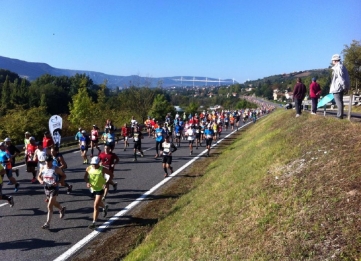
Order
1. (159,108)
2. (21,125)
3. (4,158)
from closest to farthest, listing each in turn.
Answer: (4,158), (21,125), (159,108)

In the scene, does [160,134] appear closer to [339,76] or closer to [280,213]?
[339,76]

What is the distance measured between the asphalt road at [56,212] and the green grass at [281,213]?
180cm

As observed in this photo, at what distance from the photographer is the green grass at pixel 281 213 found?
4480 mm

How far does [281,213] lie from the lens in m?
5.49

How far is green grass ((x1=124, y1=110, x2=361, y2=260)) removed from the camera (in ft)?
14.7

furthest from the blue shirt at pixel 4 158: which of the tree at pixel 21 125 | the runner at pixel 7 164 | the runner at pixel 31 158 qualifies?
the tree at pixel 21 125

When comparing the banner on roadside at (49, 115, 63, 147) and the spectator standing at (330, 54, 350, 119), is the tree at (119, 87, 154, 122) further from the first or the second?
the spectator standing at (330, 54, 350, 119)

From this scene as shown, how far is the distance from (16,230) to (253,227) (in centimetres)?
570

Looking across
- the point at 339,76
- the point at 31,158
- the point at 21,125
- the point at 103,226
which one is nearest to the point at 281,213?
the point at 103,226

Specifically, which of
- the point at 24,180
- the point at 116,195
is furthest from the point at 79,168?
the point at 116,195

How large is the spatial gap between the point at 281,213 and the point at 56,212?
6.39m

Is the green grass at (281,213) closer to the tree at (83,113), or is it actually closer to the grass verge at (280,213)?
the grass verge at (280,213)

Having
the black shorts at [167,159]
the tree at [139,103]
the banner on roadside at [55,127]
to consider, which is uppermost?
the tree at [139,103]

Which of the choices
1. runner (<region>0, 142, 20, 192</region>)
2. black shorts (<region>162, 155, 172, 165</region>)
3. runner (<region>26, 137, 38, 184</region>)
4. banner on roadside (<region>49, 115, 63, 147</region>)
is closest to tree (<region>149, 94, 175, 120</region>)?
banner on roadside (<region>49, 115, 63, 147</region>)
